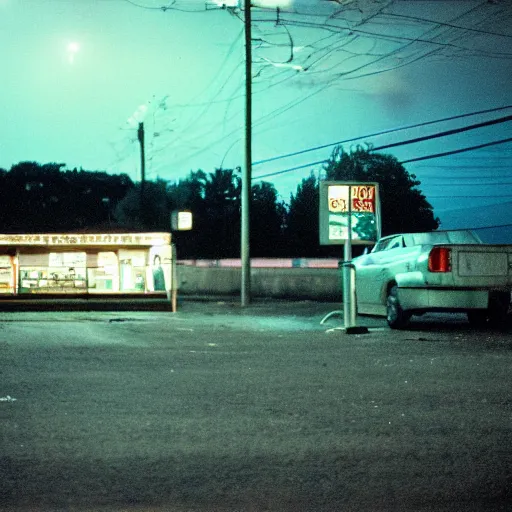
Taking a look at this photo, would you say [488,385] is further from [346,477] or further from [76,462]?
[76,462]

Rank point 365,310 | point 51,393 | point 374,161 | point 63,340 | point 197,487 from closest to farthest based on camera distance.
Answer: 1. point 197,487
2. point 51,393
3. point 63,340
4. point 365,310
5. point 374,161

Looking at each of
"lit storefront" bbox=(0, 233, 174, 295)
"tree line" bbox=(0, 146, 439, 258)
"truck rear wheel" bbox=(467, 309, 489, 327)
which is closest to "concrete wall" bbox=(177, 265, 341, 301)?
"lit storefront" bbox=(0, 233, 174, 295)

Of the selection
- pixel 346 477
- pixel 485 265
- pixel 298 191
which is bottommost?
pixel 346 477

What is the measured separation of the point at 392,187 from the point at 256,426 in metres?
65.7

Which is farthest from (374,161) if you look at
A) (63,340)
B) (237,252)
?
(63,340)

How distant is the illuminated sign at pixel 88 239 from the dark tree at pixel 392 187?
156 ft

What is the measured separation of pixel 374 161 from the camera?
234 feet

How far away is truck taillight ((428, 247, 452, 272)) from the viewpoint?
14.0 metres

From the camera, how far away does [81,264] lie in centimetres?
2439

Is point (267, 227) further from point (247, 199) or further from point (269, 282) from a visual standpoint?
point (247, 199)

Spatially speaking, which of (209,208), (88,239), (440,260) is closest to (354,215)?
(440,260)

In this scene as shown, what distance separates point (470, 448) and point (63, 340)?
8.73 metres

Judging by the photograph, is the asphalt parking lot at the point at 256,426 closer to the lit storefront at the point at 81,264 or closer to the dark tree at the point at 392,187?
the lit storefront at the point at 81,264

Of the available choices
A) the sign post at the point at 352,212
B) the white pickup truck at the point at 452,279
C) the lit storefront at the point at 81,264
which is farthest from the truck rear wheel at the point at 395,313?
the lit storefront at the point at 81,264
